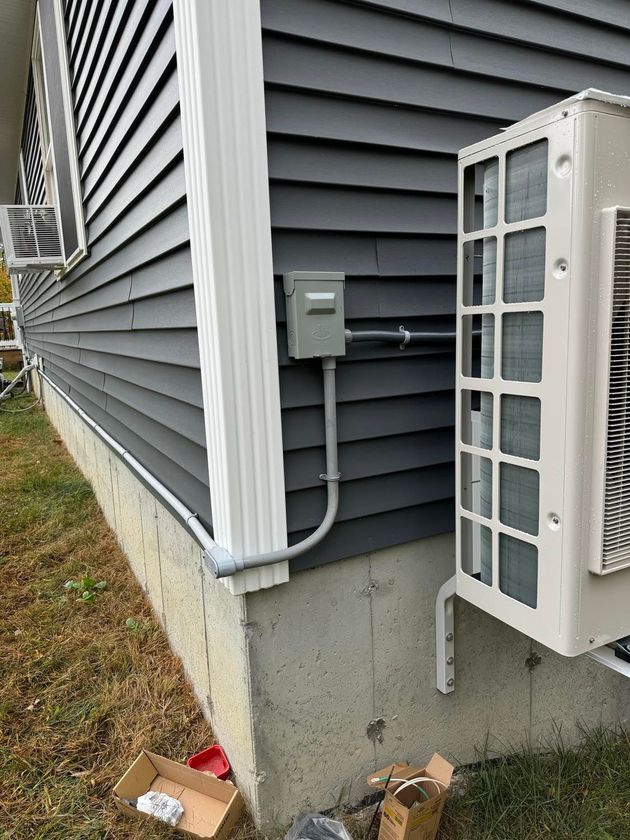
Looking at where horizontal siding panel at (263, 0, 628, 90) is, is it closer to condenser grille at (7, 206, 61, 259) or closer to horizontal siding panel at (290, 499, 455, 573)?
horizontal siding panel at (290, 499, 455, 573)

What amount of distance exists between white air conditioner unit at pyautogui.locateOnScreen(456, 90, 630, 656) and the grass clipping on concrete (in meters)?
1.44

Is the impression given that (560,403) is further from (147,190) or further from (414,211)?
(147,190)

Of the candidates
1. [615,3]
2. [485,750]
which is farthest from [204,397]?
[615,3]

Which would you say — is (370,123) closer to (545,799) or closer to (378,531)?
(378,531)

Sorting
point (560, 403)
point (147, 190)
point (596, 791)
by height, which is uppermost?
point (147, 190)

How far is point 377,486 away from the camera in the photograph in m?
1.90

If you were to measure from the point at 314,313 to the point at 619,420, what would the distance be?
817 millimetres

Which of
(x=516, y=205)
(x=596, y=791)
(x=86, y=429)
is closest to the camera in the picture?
(x=516, y=205)

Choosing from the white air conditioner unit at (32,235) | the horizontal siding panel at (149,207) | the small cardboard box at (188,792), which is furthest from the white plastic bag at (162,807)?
the white air conditioner unit at (32,235)

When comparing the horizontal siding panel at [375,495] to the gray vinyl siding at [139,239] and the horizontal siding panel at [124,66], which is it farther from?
the horizontal siding panel at [124,66]

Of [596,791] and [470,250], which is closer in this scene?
[470,250]

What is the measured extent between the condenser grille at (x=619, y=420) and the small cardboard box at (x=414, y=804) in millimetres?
921

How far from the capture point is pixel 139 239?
7.89 ft

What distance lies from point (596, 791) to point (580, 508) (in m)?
1.37
